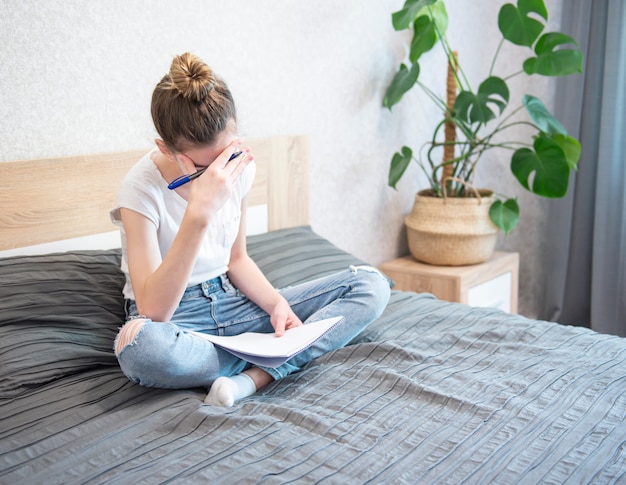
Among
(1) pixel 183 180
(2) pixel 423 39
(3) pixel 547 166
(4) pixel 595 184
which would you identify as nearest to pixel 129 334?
(1) pixel 183 180

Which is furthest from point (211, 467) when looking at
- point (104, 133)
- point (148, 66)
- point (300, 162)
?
point (300, 162)

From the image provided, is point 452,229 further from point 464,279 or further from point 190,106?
point 190,106

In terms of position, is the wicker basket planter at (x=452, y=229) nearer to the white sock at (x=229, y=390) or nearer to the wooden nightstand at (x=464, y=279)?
the wooden nightstand at (x=464, y=279)

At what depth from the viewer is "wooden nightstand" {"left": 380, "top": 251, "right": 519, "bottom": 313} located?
257 cm

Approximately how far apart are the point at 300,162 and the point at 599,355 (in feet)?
3.66

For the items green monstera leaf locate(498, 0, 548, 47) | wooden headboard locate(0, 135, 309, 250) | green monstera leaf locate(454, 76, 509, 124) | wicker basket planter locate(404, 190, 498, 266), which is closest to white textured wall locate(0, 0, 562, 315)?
wooden headboard locate(0, 135, 309, 250)

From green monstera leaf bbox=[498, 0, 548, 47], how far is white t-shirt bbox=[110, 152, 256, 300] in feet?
4.07

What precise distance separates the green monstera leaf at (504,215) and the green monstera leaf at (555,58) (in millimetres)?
452

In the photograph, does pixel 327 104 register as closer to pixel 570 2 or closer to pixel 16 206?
pixel 16 206

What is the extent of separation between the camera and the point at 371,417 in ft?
4.23

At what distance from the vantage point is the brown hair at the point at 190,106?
1397 millimetres

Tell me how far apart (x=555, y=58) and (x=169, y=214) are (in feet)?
5.11

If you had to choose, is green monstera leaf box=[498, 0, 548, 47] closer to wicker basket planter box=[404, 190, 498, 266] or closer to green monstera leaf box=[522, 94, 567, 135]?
green monstera leaf box=[522, 94, 567, 135]

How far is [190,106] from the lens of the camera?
1.40 meters
